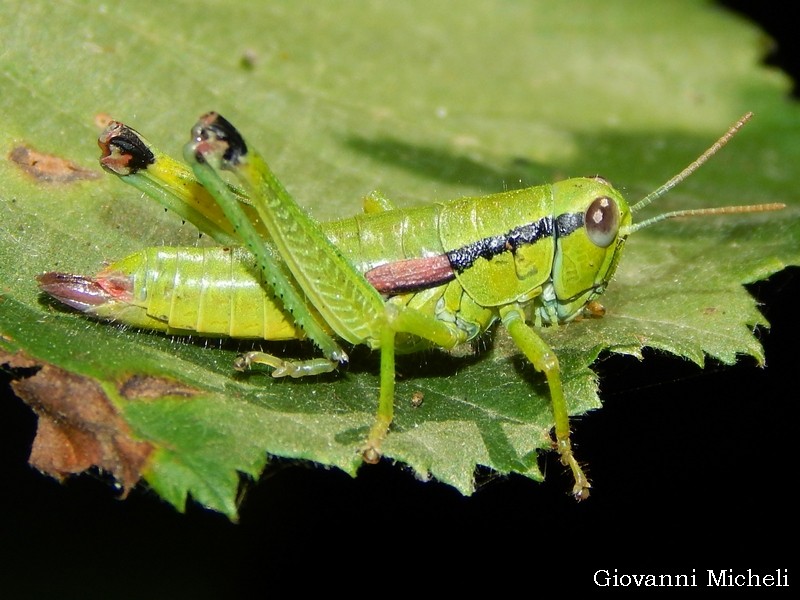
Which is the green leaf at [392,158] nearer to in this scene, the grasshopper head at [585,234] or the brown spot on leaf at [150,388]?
the brown spot on leaf at [150,388]

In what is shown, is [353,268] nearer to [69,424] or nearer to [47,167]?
[69,424]

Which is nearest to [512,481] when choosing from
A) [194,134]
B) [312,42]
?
[194,134]

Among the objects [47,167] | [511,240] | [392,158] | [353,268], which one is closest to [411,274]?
[353,268]

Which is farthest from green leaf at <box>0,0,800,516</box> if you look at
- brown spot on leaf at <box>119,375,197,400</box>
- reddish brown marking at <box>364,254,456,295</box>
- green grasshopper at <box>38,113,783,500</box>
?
reddish brown marking at <box>364,254,456,295</box>

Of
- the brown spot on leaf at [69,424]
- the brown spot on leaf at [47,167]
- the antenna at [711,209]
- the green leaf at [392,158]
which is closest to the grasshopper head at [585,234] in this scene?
the antenna at [711,209]

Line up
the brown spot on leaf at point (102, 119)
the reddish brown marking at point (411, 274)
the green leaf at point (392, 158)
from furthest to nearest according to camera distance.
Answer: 1. the brown spot on leaf at point (102, 119)
2. the reddish brown marking at point (411, 274)
3. the green leaf at point (392, 158)
